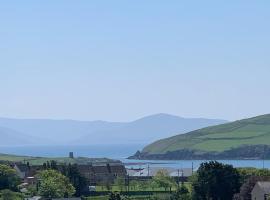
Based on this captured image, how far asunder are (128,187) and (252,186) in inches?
1198

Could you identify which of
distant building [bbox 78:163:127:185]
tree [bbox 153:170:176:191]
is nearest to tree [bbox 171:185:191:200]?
tree [bbox 153:170:176:191]

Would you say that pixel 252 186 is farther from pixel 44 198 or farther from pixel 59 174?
pixel 59 174

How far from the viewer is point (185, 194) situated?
6269 centimetres

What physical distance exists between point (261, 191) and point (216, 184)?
19.4 feet

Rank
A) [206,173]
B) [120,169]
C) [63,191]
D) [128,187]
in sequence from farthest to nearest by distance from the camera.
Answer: [120,169]
[128,187]
[63,191]
[206,173]

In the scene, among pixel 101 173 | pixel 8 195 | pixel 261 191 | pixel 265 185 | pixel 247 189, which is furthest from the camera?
pixel 101 173

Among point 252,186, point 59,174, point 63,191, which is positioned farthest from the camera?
point 59,174

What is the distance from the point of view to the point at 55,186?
68875 mm

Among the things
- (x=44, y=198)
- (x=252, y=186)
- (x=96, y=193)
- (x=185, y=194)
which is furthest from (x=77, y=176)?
(x=252, y=186)

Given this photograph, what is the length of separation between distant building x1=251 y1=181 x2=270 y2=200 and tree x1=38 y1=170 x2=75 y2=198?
1830 centimetres

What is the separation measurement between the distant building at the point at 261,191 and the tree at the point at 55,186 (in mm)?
18298

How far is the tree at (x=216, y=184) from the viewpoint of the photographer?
199 ft

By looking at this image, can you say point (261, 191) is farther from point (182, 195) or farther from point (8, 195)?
point (8, 195)

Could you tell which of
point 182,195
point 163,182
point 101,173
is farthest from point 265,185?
point 101,173
